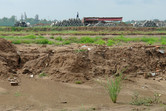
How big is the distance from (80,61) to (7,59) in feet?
8.54

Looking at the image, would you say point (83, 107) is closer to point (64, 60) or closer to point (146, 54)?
point (64, 60)

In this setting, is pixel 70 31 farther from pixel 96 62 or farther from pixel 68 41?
pixel 96 62

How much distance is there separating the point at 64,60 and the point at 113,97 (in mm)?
2595

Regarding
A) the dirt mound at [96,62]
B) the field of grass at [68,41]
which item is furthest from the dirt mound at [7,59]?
the field of grass at [68,41]

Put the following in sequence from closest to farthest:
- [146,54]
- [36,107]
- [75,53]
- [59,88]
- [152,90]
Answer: [36,107] → [59,88] → [152,90] → [75,53] → [146,54]

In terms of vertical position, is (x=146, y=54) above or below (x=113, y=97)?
above

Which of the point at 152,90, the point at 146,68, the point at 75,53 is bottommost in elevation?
the point at 152,90

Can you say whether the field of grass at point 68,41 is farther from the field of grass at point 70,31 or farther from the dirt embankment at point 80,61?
the field of grass at point 70,31

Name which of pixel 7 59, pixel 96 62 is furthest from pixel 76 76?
pixel 7 59

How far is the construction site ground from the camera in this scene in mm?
5820

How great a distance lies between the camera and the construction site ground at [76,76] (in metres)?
5.82

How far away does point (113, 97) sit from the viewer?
5.87 meters

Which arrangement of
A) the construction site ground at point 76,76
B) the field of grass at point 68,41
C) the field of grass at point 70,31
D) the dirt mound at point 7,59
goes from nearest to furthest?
the construction site ground at point 76,76 < the dirt mound at point 7,59 < the field of grass at point 68,41 < the field of grass at point 70,31

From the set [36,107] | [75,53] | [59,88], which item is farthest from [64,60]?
[36,107]
